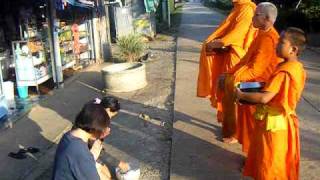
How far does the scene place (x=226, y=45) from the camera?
5410 mm

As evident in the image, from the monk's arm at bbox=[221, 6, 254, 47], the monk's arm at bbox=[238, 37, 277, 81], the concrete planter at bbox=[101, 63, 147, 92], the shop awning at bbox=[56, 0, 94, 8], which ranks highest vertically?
the shop awning at bbox=[56, 0, 94, 8]

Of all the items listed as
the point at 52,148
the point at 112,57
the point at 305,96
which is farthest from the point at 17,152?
the point at 112,57

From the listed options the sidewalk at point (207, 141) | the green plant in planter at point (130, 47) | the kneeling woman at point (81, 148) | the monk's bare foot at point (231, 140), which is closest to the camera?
the kneeling woman at point (81, 148)

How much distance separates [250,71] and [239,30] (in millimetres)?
1113

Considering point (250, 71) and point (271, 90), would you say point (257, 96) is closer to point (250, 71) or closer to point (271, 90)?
point (271, 90)

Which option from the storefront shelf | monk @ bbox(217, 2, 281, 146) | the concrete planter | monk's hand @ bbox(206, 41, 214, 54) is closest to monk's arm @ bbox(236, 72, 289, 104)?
monk @ bbox(217, 2, 281, 146)

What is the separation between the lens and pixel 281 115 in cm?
376

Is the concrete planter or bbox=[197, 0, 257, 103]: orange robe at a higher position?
bbox=[197, 0, 257, 103]: orange robe

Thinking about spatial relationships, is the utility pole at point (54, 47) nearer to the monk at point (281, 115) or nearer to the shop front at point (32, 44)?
the shop front at point (32, 44)

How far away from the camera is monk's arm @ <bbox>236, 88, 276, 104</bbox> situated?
3623 mm

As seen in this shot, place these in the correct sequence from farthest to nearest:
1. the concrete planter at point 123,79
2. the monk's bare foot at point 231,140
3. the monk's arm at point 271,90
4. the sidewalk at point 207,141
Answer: the concrete planter at point 123,79 < the monk's bare foot at point 231,140 < the sidewalk at point 207,141 < the monk's arm at point 271,90

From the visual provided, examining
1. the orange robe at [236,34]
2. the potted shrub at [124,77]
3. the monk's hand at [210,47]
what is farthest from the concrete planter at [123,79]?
the monk's hand at [210,47]

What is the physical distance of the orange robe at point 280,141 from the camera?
361 cm

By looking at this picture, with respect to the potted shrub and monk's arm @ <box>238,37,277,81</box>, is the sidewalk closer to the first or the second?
the potted shrub
